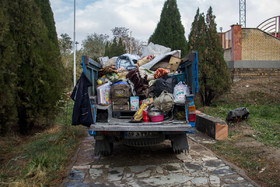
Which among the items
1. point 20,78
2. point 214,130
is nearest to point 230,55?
point 214,130

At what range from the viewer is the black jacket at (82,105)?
4.32 meters

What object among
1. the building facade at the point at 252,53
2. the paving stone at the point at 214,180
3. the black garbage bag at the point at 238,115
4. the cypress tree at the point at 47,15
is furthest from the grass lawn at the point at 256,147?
the cypress tree at the point at 47,15

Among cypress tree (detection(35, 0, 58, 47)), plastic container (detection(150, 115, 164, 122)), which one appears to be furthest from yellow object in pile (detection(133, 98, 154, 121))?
cypress tree (detection(35, 0, 58, 47))

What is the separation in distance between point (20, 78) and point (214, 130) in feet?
16.9

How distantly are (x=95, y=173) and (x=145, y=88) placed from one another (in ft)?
7.23

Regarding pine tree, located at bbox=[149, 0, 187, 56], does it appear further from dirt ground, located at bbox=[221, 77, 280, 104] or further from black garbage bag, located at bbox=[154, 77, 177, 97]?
black garbage bag, located at bbox=[154, 77, 177, 97]

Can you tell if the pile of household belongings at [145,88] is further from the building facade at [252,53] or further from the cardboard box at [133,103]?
the building facade at [252,53]

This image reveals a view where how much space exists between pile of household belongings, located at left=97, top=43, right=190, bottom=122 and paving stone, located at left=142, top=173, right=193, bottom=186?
3.78ft

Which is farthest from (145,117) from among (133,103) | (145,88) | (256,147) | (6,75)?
(6,75)

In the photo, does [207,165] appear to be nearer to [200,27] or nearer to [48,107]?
[48,107]

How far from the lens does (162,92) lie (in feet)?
16.2

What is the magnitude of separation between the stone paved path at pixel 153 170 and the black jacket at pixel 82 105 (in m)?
0.91

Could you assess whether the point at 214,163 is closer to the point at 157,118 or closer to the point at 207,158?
the point at 207,158

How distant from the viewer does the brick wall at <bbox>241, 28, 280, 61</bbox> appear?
1288 centimetres
